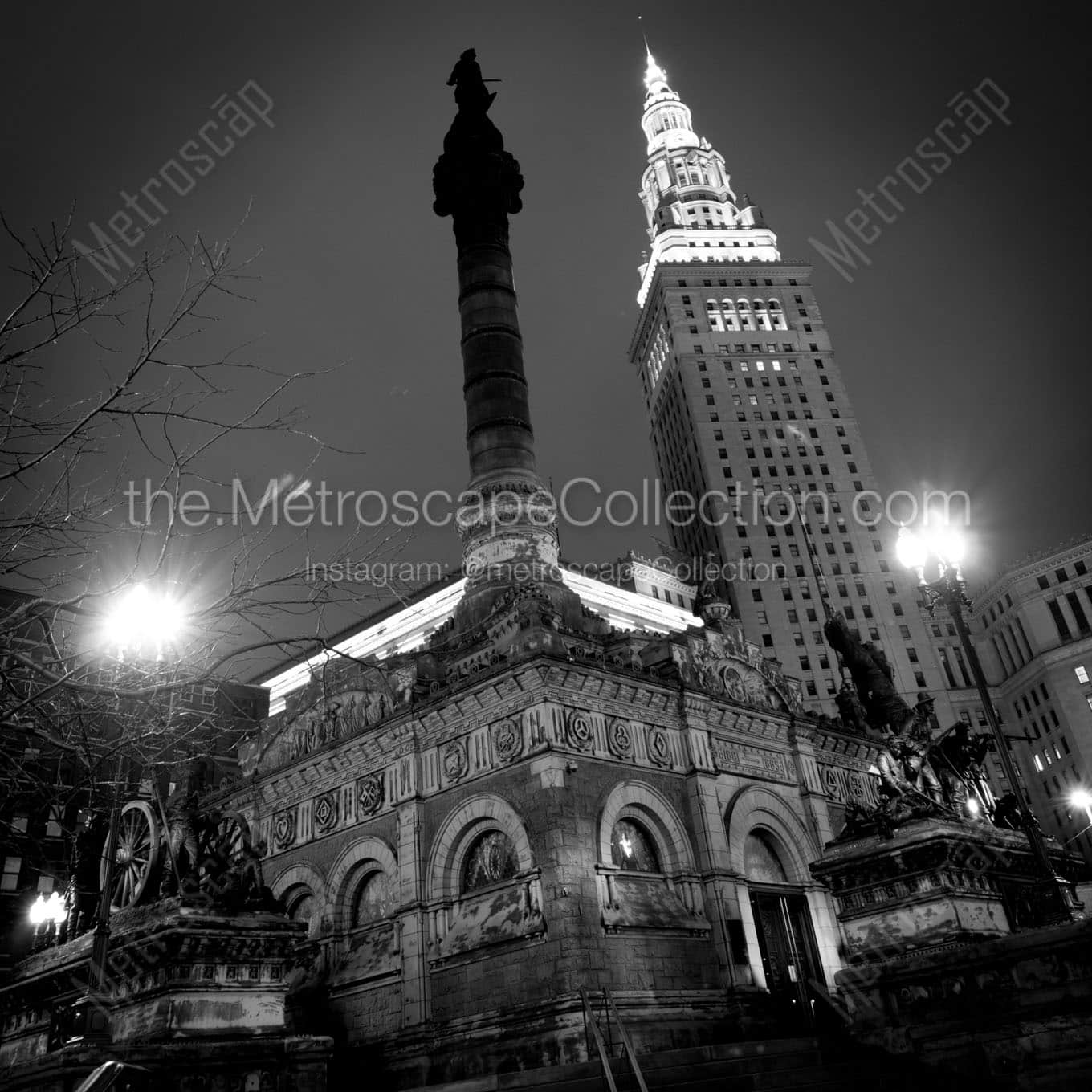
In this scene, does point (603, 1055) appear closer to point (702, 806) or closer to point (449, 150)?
point (702, 806)

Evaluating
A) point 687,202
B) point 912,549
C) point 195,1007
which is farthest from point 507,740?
point 687,202

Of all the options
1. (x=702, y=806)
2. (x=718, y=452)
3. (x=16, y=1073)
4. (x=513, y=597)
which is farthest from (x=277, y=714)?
(x=718, y=452)

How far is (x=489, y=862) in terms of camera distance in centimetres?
1931

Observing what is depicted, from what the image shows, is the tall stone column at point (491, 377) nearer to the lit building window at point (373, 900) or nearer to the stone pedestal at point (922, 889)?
the lit building window at point (373, 900)

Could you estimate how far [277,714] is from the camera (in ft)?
86.6

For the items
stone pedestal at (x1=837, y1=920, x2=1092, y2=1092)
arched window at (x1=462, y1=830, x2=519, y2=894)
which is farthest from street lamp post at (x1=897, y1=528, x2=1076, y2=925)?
arched window at (x1=462, y1=830, x2=519, y2=894)

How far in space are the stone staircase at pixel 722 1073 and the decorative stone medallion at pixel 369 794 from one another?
8.41 metres

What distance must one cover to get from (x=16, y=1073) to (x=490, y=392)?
2182 cm

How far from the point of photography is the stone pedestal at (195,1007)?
37.2ft

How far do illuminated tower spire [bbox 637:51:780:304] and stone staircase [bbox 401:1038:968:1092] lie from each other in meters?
97.6

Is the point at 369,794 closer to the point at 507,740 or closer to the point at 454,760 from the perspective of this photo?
the point at 454,760

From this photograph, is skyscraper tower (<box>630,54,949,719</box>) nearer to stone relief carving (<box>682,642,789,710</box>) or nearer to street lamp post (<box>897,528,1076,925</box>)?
stone relief carving (<box>682,642,789,710</box>)

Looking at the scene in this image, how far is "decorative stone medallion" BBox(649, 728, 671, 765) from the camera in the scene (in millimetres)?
20969

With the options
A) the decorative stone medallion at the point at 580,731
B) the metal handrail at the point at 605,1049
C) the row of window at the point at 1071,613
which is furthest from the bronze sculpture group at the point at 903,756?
the row of window at the point at 1071,613
